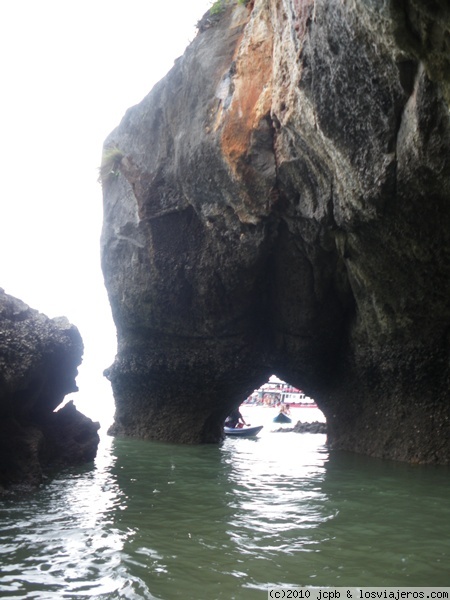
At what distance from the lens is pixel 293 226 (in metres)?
10.9

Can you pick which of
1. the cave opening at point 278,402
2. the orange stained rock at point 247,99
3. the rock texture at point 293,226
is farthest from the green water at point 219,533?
the cave opening at point 278,402

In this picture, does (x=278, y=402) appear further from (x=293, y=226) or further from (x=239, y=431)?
(x=293, y=226)

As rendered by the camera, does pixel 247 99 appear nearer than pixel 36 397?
No

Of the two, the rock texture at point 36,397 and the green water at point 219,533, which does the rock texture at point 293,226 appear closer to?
the green water at point 219,533

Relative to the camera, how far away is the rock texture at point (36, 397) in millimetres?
7641

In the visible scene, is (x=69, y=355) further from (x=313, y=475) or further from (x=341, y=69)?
(x=341, y=69)

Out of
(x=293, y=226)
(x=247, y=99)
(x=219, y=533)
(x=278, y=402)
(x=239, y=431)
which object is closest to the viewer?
(x=219, y=533)

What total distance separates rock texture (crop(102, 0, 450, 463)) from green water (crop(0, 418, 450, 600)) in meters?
3.03

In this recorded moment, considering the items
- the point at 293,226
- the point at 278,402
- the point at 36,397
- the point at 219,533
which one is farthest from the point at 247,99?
the point at 278,402

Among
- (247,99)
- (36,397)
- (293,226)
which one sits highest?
(247,99)

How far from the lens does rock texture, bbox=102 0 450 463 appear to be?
22.1 ft

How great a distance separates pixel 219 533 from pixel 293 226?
6841mm

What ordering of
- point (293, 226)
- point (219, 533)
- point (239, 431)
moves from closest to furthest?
point (219, 533) < point (293, 226) < point (239, 431)

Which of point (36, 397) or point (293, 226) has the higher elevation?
point (293, 226)
